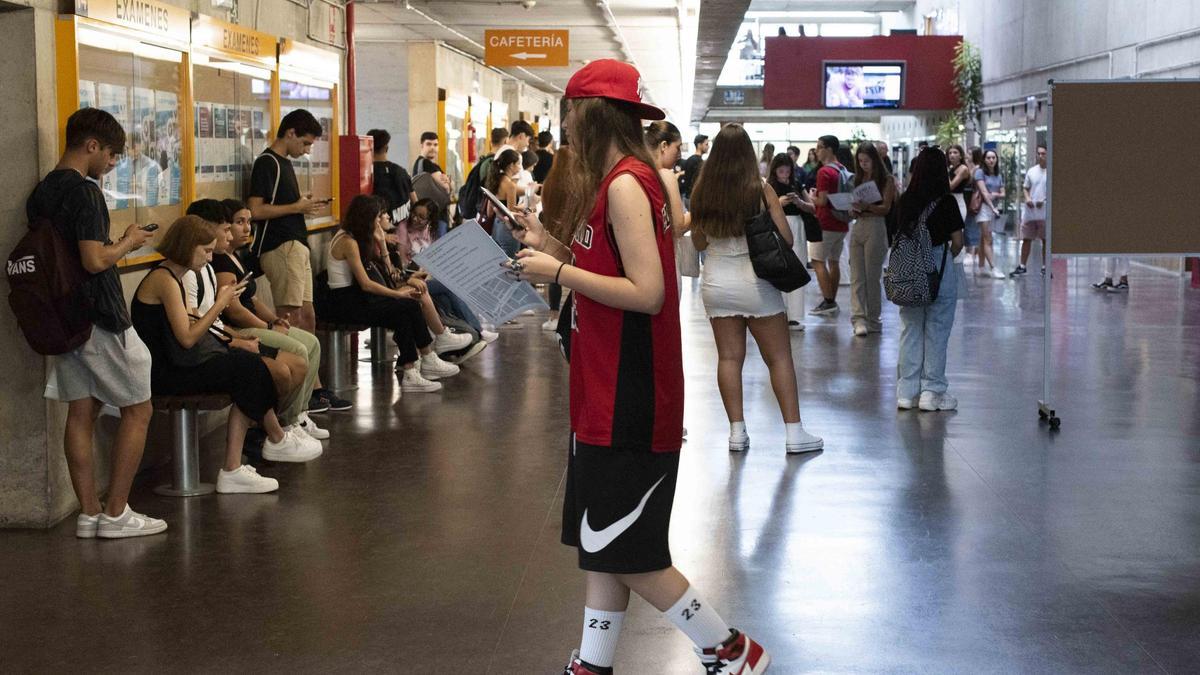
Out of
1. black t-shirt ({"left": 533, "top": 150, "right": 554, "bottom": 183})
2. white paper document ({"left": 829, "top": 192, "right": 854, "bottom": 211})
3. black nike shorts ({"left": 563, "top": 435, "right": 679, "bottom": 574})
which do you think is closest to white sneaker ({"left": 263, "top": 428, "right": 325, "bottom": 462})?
black nike shorts ({"left": 563, "top": 435, "right": 679, "bottom": 574})

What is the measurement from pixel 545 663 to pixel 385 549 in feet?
4.30

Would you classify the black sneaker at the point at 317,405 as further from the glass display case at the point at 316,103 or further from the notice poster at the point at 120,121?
the notice poster at the point at 120,121

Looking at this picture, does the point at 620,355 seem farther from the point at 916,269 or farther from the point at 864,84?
the point at 864,84

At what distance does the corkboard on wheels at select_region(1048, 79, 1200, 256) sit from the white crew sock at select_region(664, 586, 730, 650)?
13.8 ft

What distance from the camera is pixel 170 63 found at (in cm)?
645

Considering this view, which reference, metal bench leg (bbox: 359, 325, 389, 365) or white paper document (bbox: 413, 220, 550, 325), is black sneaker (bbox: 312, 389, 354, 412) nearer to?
metal bench leg (bbox: 359, 325, 389, 365)

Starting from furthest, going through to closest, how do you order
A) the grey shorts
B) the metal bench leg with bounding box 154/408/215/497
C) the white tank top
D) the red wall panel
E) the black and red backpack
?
the red wall panel < the white tank top < the metal bench leg with bounding box 154/408/215/497 < the grey shorts < the black and red backpack

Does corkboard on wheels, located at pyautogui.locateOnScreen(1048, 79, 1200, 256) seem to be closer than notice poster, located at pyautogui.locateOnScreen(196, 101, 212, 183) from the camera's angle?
Yes

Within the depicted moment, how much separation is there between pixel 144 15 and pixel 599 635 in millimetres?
3972

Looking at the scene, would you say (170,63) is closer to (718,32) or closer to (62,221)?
(62,221)

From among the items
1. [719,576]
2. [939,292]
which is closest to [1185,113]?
[939,292]

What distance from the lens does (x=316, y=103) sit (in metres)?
9.38

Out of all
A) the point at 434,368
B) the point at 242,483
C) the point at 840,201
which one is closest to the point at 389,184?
the point at 434,368

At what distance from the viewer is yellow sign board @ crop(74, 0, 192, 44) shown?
537 cm
